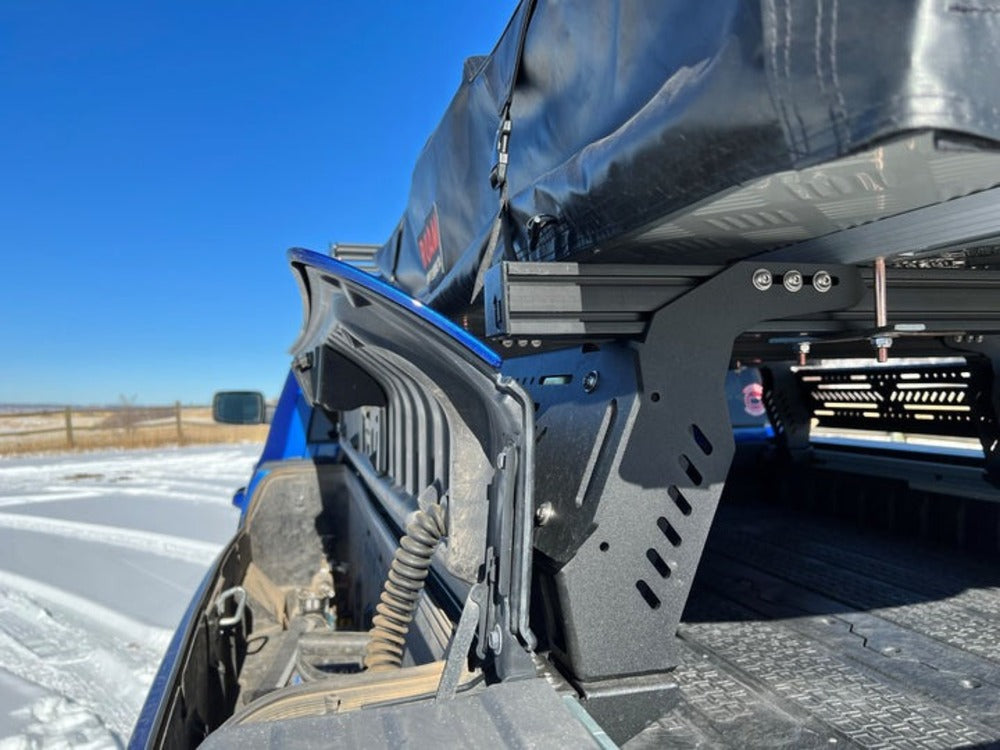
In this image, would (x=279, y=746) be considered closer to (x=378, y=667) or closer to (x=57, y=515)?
(x=378, y=667)

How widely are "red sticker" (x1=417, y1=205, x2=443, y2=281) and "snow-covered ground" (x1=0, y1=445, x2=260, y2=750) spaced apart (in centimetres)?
281

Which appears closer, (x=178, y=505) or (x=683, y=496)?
(x=683, y=496)

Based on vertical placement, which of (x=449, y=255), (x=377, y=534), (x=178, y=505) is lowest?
(x=178, y=505)

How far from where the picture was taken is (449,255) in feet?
9.21

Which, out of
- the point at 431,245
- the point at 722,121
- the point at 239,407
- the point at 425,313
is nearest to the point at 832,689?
the point at 425,313

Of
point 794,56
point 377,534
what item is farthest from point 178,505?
point 794,56

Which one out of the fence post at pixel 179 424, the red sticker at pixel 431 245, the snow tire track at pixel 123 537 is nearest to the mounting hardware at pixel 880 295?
the red sticker at pixel 431 245

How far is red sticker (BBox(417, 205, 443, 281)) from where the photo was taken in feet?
9.79

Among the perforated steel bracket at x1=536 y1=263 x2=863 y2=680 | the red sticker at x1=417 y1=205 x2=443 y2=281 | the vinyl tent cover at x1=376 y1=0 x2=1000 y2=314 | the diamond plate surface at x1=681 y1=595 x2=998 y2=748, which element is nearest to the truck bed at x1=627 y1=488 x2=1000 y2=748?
the diamond plate surface at x1=681 y1=595 x2=998 y2=748

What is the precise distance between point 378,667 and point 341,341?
110cm

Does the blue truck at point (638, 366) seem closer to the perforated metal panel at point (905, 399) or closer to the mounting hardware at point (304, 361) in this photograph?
the mounting hardware at point (304, 361)

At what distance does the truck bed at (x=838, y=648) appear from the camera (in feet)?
6.08

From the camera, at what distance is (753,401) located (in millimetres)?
5965

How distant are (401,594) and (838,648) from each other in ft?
5.11
